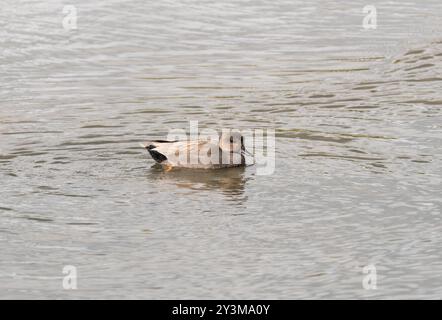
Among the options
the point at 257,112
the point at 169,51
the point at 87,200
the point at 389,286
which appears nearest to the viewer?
the point at 389,286

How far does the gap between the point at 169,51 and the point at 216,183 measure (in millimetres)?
5954

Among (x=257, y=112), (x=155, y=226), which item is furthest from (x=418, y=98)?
(x=155, y=226)

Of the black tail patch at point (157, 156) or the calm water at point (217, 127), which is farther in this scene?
the black tail patch at point (157, 156)

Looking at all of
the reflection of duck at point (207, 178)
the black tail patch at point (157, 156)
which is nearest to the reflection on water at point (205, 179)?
the reflection of duck at point (207, 178)

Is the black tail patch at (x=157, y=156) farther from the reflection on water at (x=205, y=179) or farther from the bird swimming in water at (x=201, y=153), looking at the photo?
the reflection on water at (x=205, y=179)

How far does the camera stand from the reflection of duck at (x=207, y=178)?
441 inches

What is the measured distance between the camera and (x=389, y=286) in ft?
27.3

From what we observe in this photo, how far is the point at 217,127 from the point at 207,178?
1.63 meters

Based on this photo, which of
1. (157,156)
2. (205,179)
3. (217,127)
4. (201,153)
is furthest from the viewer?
(217,127)

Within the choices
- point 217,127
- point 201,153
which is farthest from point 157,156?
point 217,127

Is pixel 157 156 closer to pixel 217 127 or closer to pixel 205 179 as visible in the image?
pixel 205 179

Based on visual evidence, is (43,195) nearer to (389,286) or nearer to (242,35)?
(389,286)

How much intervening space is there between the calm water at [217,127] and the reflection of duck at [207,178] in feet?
0.11

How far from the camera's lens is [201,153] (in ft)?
39.0
